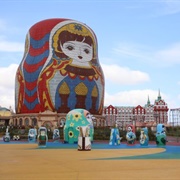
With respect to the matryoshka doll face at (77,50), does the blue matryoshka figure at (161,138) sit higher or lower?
lower

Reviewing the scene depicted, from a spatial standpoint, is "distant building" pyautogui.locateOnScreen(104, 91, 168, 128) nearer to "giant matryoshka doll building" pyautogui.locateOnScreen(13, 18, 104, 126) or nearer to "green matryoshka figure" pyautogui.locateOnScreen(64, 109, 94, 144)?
"giant matryoshka doll building" pyautogui.locateOnScreen(13, 18, 104, 126)

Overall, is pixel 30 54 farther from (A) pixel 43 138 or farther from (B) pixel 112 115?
(B) pixel 112 115

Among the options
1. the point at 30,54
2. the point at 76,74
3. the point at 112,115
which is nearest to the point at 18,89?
the point at 30,54

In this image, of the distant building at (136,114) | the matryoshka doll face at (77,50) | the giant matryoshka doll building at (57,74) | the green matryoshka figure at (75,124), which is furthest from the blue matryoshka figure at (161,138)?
the distant building at (136,114)

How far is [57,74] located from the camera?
221ft

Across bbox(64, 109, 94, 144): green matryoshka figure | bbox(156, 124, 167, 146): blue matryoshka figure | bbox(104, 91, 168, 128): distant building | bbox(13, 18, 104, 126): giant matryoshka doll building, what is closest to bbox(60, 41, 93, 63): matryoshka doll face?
bbox(13, 18, 104, 126): giant matryoshka doll building

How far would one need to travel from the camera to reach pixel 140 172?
1096cm

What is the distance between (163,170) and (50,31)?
61677 mm

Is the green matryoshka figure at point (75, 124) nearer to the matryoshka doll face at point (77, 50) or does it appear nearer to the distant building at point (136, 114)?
the matryoshka doll face at point (77, 50)

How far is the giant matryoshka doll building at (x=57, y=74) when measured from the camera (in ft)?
220

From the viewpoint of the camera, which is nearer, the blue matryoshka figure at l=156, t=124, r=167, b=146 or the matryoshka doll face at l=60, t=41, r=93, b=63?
the blue matryoshka figure at l=156, t=124, r=167, b=146

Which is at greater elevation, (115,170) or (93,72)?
(93,72)

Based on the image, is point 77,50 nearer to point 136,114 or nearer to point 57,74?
point 57,74

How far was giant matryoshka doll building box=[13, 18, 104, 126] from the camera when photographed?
67.1 meters
